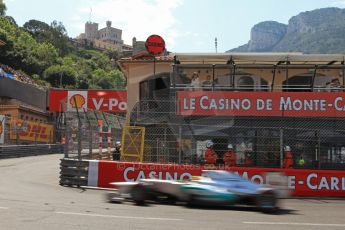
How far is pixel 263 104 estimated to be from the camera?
64.7 ft

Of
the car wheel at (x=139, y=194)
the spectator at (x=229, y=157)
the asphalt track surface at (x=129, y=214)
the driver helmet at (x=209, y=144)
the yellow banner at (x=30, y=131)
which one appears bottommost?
the asphalt track surface at (x=129, y=214)

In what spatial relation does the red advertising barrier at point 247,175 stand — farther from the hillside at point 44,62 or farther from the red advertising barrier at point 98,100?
the hillside at point 44,62

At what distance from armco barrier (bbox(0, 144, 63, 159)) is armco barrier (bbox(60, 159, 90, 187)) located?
41.0 ft

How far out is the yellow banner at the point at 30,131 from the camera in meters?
32.1

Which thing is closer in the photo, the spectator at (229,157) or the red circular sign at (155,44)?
the spectator at (229,157)

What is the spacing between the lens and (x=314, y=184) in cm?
1584

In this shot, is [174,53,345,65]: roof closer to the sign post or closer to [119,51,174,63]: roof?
the sign post

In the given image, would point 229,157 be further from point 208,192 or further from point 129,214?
point 129,214

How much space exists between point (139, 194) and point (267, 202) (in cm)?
294

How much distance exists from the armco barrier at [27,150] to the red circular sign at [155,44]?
9.94 meters

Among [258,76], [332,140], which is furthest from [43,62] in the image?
[332,140]

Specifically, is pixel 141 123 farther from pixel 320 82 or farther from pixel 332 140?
pixel 320 82

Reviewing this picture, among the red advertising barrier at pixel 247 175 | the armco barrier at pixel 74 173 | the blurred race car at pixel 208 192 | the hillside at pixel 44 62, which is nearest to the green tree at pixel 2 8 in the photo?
the hillside at pixel 44 62

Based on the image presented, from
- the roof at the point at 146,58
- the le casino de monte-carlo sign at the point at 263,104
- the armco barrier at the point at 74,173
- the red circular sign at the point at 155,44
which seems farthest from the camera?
the roof at the point at 146,58
